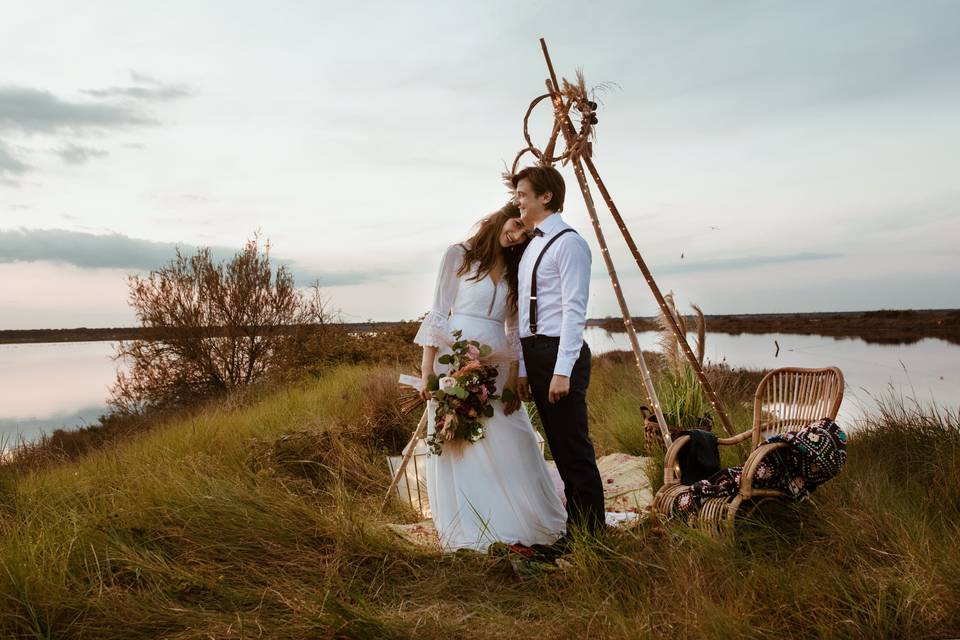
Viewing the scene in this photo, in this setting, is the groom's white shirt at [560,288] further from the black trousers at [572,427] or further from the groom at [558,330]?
the black trousers at [572,427]

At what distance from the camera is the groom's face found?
4230 mm

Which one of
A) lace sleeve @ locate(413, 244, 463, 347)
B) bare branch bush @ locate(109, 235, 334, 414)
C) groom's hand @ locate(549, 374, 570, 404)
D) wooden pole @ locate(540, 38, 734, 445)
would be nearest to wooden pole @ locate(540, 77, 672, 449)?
wooden pole @ locate(540, 38, 734, 445)

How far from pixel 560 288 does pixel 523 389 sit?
0.72 meters

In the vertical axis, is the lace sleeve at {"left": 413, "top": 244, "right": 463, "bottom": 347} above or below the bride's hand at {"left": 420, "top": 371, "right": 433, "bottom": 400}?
above

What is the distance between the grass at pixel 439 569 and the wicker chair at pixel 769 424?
0.19 meters

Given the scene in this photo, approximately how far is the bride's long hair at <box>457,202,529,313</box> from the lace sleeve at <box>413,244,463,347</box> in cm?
5

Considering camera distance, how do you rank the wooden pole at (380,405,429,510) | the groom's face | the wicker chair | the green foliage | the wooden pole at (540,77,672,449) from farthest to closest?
the green foliage, the wooden pole at (540,77,672,449), the wooden pole at (380,405,429,510), the groom's face, the wicker chair

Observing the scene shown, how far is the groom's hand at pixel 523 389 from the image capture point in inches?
172

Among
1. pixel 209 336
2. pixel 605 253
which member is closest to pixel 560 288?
pixel 605 253

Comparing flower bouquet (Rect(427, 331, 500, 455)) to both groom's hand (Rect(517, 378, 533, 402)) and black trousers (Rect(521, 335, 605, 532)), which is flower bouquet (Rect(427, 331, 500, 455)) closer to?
groom's hand (Rect(517, 378, 533, 402))

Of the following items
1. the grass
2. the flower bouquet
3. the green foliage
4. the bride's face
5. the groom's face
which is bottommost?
the grass

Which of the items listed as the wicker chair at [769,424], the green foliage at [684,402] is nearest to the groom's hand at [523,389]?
the wicker chair at [769,424]

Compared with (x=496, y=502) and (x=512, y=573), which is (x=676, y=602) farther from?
(x=496, y=502)

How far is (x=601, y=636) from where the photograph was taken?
9.93 feet
